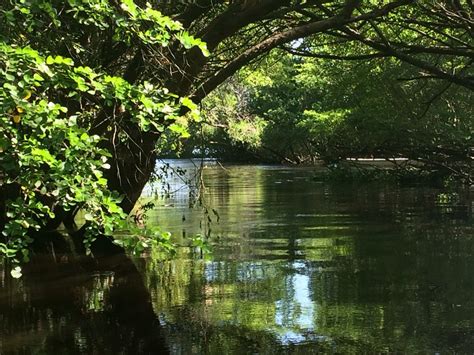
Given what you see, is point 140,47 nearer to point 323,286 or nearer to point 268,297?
point 268,297

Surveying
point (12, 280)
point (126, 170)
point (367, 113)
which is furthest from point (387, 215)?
point (367, 113)

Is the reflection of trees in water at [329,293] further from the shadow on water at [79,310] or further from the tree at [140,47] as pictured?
the tree at [140,47]

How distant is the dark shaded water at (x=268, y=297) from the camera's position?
22.8 ft

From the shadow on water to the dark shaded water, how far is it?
2cm

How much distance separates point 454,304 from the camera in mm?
8266

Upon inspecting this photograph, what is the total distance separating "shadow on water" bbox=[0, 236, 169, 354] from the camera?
696 centimetres

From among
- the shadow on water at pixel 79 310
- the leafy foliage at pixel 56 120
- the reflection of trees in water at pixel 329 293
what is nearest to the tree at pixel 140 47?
the leafy foliage at pixel 56 120

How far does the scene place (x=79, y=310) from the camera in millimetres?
8391

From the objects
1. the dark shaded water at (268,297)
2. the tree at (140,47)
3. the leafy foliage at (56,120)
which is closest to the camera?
the leafy foliage at (56,120)

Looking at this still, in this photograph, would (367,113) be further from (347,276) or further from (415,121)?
(347,276)

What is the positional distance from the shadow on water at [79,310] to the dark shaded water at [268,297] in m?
0.02

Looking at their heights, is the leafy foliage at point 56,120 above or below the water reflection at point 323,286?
above

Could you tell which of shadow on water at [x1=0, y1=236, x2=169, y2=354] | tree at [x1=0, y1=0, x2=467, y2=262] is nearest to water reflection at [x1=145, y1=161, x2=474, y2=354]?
shadow on water at [x1=0, y1=236, x2=169, y2=354]

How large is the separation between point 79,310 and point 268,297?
2670 mm
